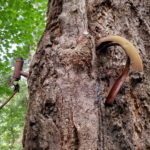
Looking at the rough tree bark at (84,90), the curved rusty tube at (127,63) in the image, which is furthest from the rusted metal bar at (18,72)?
the curved rusty tube at (127,63)

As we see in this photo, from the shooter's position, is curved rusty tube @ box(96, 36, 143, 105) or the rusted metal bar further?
the rusted metal bar

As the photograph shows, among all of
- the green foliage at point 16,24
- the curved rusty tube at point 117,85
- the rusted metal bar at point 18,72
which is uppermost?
the green foliage at point 16,24

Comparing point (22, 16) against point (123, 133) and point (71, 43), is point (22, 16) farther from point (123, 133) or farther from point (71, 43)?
point (123, 133)

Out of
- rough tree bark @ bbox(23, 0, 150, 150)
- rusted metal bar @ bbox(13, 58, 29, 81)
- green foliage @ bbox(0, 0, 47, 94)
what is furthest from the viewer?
green foliage @ bbox(0, 0, 47, 94)

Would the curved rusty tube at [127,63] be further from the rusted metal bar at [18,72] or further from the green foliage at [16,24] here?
the green foliage at [16,24]

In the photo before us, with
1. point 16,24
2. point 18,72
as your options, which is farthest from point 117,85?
point 16,24

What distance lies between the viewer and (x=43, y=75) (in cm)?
98

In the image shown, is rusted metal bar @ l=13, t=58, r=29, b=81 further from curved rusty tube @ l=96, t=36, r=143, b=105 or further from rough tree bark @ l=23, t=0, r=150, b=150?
curved rusty tube @ l=96, t=36, r=143, b=105

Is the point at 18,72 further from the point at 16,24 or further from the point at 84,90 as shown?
the point at 16,24

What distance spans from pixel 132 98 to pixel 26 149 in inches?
21.5

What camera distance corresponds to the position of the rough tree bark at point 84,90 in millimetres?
771

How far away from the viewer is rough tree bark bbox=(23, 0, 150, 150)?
0.77 m

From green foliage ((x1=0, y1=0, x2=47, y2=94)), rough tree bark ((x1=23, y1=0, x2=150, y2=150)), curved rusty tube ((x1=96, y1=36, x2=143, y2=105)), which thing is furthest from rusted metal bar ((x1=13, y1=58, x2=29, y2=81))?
green foliage ((x1=0, y1=0, x2=47, y2=94))

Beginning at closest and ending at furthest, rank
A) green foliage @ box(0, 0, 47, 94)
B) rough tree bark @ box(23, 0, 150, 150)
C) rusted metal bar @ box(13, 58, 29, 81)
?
1. rough tree bark @ box(23, 0, 150, 150)
2. rusted metal bar @ box(13, 58, 29, 81)
3. green foliage @ box(0, 0, 47, 94)
